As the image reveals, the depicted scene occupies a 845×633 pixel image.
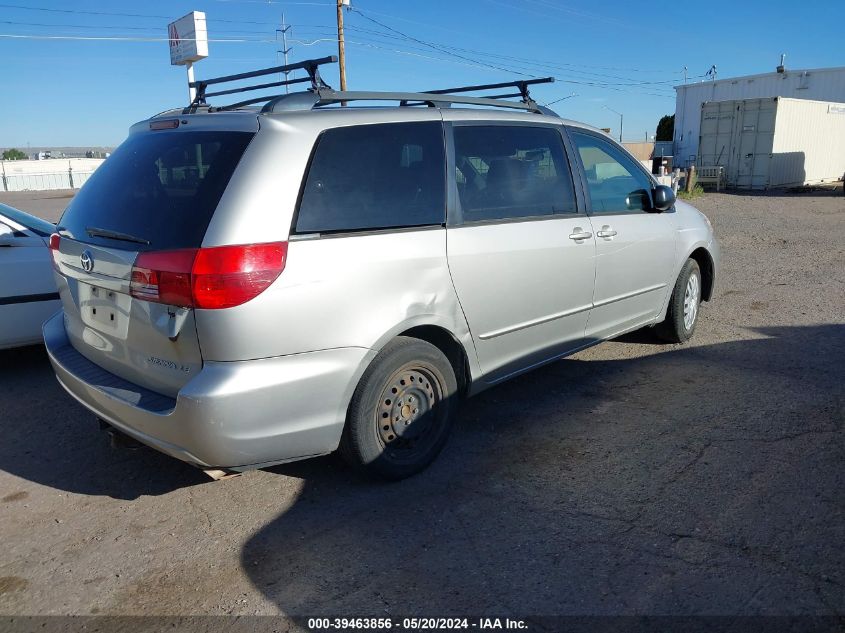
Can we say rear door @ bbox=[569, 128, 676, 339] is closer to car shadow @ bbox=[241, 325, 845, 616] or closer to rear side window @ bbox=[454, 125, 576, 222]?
rear side window @ bbox=[454, 125, 576, 222]

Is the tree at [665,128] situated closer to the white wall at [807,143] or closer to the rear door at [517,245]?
the white wall at [807,143]

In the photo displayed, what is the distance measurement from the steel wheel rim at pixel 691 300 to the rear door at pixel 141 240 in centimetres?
420

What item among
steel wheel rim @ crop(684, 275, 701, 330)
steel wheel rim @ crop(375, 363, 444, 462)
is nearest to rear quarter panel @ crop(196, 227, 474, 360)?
steel wheel rim @ crop(375, 363, 444, 462)

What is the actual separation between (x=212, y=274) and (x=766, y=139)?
85.9 ft

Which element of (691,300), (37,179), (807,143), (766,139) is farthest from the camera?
(37,179)

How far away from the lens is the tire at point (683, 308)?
5789 mm

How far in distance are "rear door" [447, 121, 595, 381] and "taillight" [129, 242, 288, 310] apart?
43.0 inches

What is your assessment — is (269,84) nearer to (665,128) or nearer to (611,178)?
(611,178)

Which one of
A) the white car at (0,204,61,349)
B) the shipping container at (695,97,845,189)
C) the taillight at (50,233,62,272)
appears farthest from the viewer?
the shipping container at (695,97,845,189)

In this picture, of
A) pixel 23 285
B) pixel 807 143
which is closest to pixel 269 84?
pixel 23 285

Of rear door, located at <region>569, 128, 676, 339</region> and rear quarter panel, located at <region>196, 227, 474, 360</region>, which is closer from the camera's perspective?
rear quarter panel, located at <region>196, 227, 474, 360</region>

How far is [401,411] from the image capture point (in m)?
3.67

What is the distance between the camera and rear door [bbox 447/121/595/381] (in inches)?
151

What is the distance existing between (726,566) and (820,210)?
63.2 feet
